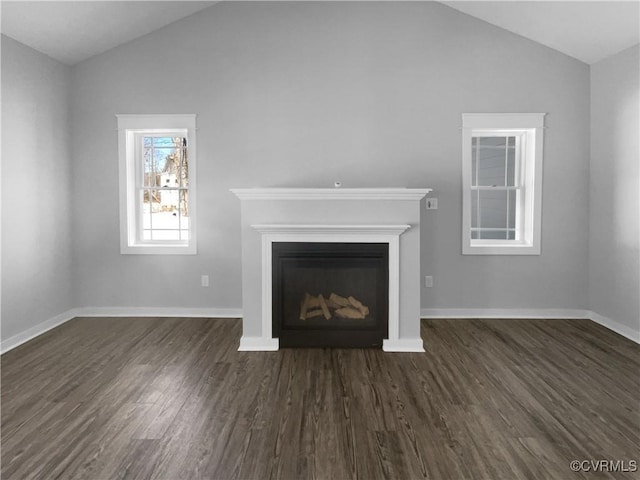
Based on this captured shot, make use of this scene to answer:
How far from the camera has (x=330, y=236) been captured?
143 inches

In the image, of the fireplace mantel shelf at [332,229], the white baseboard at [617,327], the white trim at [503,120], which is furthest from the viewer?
the white trim at [503,120]

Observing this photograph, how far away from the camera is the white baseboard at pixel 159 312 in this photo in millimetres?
4703

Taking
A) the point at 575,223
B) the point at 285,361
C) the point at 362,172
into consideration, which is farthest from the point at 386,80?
the point at 285,361

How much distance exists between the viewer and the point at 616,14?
3.60 m

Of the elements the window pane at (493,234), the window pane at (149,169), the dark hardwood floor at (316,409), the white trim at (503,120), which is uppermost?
the white trim at (503,120)

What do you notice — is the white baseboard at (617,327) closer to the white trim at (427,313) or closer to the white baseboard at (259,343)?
the white trim at (427,313)

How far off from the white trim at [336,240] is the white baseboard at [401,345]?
3 cm

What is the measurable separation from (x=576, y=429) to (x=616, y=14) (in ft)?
11.0

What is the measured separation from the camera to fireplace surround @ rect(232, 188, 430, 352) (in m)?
3.62

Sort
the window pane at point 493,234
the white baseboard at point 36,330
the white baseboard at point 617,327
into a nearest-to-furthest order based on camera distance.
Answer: the white baseboard at point 36,330 < the white baseboard at point 617,327 < the window pane at point 493,234

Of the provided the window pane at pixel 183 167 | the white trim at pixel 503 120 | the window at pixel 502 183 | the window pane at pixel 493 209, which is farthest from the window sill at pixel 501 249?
the window pane at pixel 183 167

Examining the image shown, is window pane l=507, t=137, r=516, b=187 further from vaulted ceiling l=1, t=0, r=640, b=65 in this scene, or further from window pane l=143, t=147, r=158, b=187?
window pane l=143, t=147, r=158, b=187

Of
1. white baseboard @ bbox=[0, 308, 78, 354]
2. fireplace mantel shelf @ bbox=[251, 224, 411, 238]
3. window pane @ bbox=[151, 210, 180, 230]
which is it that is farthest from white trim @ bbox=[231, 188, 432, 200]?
white baseboard @ bbox=[0, 308, 78, 354]

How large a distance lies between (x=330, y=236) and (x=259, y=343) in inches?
43.1
